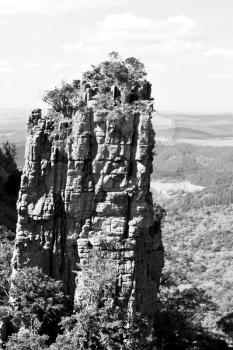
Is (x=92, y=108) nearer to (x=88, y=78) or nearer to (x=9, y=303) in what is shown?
(x=88, y=78)

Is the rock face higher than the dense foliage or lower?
lower

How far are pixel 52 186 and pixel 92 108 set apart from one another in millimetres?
5490

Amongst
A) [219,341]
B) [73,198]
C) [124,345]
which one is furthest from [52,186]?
[219,341]

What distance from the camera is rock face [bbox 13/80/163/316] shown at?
30955 millimetres

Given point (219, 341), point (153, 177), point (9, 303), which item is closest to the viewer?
point (9, 303)

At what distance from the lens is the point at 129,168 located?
102 ft

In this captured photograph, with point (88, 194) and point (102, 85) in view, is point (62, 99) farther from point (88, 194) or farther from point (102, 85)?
point (88, 194)

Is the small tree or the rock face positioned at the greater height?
the small tree

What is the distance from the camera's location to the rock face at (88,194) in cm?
3095

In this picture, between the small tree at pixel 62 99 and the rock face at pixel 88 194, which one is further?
the small tree at pixel 62 99

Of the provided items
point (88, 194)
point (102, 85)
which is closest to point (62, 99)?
point (102, 85)

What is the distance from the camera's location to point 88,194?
104 ft

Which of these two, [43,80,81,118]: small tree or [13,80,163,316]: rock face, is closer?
[13,80,163,316]: rock face

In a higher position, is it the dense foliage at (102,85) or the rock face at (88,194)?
the dense foliage at (102,85)
